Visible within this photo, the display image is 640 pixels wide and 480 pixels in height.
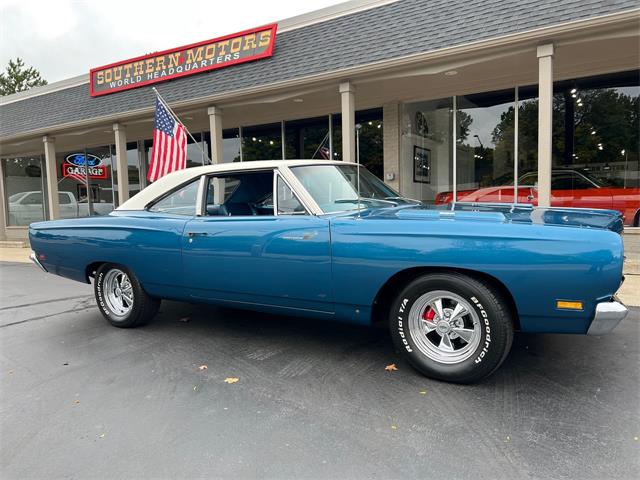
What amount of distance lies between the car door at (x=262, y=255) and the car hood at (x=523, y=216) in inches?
20.4

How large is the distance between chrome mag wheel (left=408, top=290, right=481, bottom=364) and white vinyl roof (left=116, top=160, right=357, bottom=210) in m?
1.63

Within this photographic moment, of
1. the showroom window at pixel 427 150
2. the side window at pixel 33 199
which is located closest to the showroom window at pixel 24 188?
the side window at pixel 33 199

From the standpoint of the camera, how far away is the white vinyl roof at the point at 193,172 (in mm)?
3980

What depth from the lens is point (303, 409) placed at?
2834mm

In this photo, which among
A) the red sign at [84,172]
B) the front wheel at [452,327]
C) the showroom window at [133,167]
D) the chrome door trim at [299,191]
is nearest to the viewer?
the front wheel at [452,327]

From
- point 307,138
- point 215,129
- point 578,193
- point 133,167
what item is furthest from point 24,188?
point 578,193

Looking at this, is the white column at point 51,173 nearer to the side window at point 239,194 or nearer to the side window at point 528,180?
the side window at point 239,194

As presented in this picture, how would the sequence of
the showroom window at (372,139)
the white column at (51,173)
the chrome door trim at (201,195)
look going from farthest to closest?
the white column at (51,173)
the showroom window at (372,139)
the chrome door trim at (201,195)

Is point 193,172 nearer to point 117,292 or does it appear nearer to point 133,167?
point 117,292

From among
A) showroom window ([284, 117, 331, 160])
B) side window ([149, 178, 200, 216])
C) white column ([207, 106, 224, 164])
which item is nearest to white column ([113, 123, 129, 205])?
white column ([207, 106, 224, 164])

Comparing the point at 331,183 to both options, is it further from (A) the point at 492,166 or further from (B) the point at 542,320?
(A) the point at 492,166

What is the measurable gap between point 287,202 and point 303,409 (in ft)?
5.27

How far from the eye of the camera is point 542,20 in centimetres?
660

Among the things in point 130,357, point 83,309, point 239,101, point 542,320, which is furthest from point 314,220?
point 239,101
